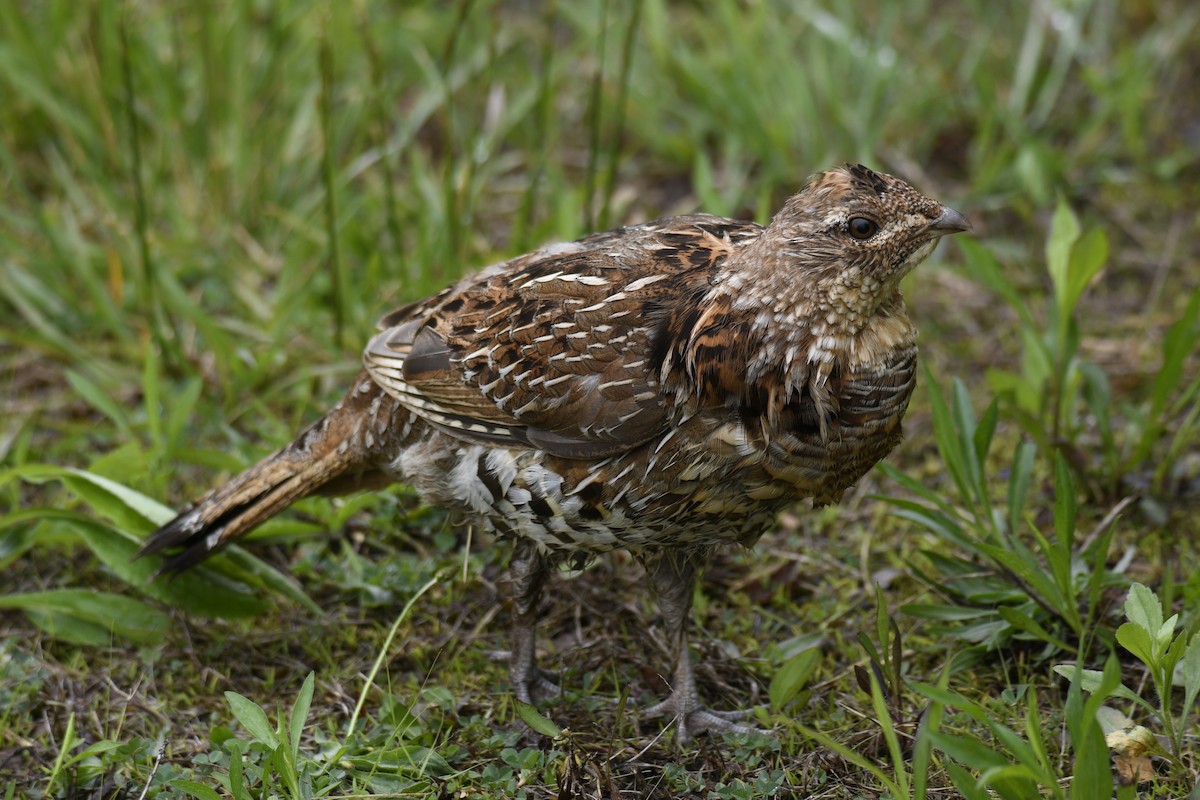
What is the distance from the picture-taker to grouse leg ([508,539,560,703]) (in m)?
3.60

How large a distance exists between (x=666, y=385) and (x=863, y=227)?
61 cm

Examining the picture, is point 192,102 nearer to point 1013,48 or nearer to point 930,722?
point 1013,48

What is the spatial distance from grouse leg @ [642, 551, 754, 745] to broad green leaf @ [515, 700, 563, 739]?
0.34m

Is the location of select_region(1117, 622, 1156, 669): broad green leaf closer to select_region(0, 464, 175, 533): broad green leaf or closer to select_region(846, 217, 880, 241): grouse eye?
select_region(846, 217, 880, 241): grouse eye

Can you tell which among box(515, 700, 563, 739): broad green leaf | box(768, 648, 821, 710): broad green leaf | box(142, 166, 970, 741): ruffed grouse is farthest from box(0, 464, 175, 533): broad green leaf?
box(768, 648, 821, 710): broad green leaf

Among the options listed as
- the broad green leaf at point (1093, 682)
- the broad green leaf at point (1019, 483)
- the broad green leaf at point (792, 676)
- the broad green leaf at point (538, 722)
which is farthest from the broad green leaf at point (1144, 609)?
the broad green leaf at point (538, 722)

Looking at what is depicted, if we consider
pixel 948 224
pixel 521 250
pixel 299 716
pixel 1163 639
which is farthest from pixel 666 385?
pixel 521 250

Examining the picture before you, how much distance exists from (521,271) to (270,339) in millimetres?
1853

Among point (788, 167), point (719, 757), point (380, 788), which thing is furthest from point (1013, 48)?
point (380, 788)

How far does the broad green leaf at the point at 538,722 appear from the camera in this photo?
329cm

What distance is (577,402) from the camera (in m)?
3.21

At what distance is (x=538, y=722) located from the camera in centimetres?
333

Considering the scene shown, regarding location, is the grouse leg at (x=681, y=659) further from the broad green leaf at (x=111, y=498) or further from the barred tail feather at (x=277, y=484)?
the broad green leaf at (x=111, y=498)

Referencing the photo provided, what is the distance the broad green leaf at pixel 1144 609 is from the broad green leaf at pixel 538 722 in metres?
1.45
